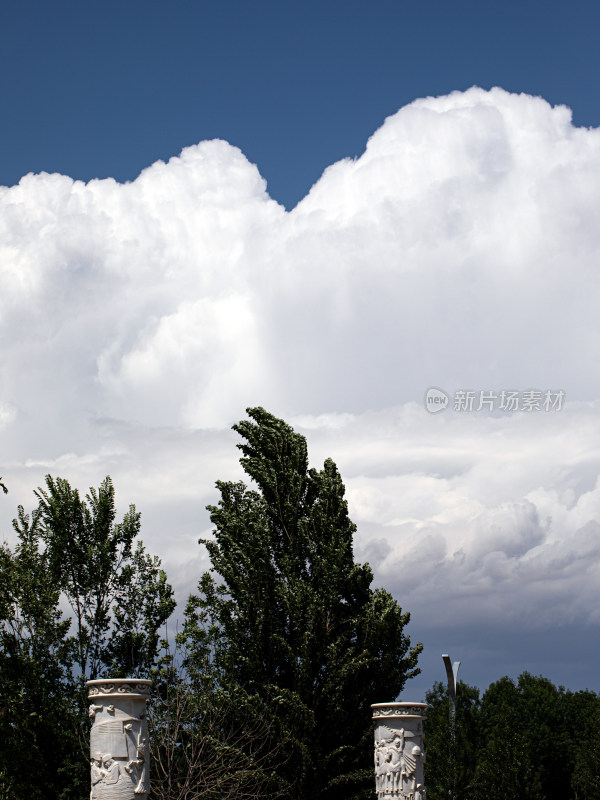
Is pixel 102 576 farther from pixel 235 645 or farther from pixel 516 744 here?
pixel 516 744

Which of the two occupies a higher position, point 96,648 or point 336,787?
point 96,648

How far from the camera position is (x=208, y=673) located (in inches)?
739

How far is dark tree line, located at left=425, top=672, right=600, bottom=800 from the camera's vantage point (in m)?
22.3

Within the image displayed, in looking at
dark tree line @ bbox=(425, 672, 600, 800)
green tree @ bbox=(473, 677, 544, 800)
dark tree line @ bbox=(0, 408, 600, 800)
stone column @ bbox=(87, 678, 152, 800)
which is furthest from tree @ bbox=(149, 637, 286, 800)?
green tree @ bbox=(473, 677, 544, 800)

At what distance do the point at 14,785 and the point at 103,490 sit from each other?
5.94 m

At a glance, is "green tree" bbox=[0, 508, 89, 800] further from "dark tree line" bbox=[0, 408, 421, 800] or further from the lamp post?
the lamp post

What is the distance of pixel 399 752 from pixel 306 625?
320cm

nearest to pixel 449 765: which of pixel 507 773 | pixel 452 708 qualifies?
pixel 452 708

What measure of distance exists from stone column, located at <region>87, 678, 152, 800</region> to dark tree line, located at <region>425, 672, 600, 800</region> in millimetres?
10846

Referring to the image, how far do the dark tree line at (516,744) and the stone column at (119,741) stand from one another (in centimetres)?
1085

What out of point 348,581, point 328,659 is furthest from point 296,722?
point 348,581

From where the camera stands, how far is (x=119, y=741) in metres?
12.9

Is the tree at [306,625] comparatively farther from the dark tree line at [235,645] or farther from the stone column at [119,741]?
the stone column at [119,741]

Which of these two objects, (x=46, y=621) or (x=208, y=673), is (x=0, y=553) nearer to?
(x=46, y=621)
